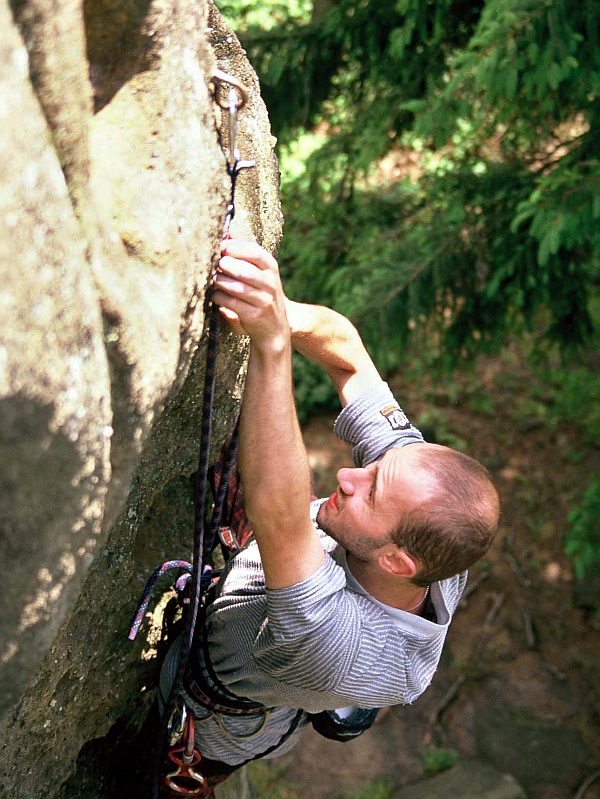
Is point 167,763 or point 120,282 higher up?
point 120,282

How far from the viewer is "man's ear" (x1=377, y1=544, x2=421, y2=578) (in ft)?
6.79

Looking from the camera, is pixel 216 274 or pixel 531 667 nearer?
pixel 216 274

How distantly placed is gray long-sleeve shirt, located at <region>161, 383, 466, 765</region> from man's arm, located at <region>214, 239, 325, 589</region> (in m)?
0.12

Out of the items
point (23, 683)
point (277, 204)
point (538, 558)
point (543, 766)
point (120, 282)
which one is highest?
point (120, 282)

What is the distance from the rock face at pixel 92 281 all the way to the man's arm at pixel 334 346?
0.23 metres

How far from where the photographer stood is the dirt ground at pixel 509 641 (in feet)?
19.4

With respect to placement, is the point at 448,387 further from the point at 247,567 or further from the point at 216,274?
the point at 216,274

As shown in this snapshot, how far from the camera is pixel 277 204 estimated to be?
90.3 inches

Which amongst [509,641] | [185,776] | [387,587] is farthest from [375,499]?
[509,641]

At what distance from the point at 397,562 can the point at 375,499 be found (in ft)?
0.54

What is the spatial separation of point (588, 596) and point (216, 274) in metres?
5.71

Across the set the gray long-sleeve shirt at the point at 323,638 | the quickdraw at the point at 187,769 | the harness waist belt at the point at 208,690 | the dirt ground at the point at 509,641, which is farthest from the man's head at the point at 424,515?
the dirt ground at the point at 509,641

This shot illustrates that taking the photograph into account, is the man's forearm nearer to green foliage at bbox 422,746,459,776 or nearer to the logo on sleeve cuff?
the logo on sleeve cuff

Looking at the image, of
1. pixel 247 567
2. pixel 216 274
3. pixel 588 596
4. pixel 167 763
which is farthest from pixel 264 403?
pixel 588 596
